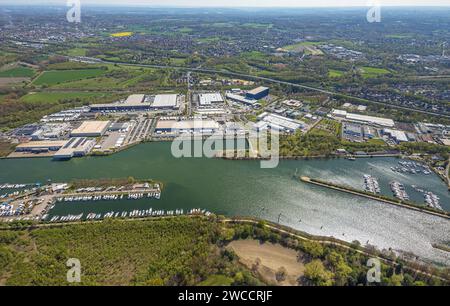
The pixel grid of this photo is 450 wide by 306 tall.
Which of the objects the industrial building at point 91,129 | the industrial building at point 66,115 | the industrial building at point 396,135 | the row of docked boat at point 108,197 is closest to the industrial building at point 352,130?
the industrial building at point 396,135

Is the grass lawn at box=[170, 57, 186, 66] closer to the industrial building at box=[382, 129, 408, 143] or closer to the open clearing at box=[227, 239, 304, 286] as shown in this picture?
the industrial building at box=[382, 129, 408, 143]

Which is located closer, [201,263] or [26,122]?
[201,263]

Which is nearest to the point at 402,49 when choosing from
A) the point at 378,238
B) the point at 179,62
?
the point at 179,62

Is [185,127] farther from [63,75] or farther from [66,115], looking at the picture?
[63,75]

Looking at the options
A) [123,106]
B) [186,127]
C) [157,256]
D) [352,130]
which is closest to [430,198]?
[352,130]

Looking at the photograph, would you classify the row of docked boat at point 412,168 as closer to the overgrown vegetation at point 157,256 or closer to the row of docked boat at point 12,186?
the overgrown vegetation at point 157,256

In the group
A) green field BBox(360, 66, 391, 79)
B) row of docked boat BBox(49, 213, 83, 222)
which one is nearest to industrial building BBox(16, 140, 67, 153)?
row of docked boat BBox(49, 213, 83, 222)
